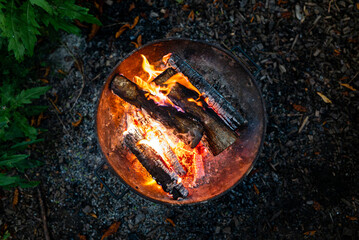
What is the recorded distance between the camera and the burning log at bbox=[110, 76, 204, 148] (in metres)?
2.05

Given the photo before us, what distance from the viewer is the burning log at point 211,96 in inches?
83.0

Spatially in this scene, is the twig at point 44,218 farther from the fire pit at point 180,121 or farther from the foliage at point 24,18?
the foliage at point 24,18

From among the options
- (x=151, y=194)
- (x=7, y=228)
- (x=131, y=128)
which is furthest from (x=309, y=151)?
(x=7, y=228)

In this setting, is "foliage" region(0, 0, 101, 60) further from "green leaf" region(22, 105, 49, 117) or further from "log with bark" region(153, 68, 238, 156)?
"log with bark" region(153, 68, 238, 156)

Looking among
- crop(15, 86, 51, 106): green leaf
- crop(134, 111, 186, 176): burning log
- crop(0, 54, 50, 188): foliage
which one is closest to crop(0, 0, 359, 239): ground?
crop(0, 54, 50, 188): foliage

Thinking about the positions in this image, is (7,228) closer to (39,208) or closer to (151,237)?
(39,208)

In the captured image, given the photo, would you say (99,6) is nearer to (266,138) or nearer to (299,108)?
(266,138)

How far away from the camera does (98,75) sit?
116 inches

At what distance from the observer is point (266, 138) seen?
9.35ft

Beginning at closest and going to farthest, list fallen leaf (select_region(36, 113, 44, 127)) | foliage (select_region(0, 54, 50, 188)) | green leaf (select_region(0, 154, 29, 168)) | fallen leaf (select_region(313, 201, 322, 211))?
green leaf (select_region(0, 154, 29, 168)) → foliage (select_region(0, 54, 50, 188)) → fallen leaf (select_region(313, 201, 322, 211)) → fallen leaf (select_region(36, 113, 44, 127))

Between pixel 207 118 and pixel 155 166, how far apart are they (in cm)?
65

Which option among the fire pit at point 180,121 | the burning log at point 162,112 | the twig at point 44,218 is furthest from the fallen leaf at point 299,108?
the twig at point 44,218

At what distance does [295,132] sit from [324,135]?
0.36 m

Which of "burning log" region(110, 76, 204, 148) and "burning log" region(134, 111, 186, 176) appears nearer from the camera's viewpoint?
"burning log" region(110, 76, 204, 148)
